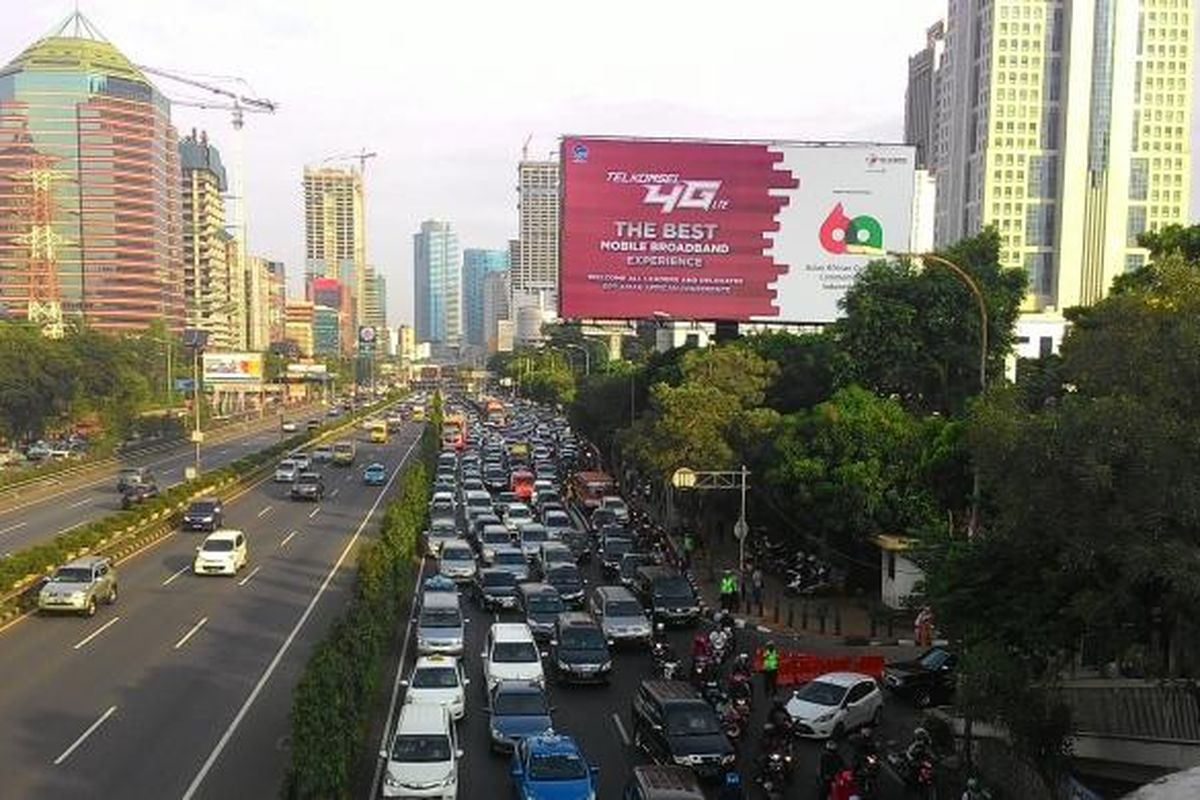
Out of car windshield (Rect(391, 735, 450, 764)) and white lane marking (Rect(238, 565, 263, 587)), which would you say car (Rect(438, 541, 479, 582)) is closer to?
white lane marking (Rect(238, 565, 263, 587))

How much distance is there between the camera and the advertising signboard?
8375 cm

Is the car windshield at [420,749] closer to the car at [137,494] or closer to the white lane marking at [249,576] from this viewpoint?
the white lane marking at [249,576]

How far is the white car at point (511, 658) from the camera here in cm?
2139

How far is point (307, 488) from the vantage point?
52.1 metres

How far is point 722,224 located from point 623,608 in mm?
27369

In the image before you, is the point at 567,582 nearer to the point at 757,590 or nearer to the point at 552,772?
the point at 757,590

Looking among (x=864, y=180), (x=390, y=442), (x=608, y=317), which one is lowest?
(x=390, y=442)

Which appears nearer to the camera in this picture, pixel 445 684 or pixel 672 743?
pixel 672 743

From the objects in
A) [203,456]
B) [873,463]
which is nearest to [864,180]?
[873,463]

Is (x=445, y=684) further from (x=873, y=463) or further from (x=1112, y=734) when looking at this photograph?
(x=873, y=463)

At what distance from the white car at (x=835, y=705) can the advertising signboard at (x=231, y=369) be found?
231ft

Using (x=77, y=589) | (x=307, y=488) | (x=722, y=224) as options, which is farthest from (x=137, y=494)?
(x=722, y=224)

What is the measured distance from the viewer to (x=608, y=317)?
51.5 metres

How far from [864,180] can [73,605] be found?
37656 millimetres
